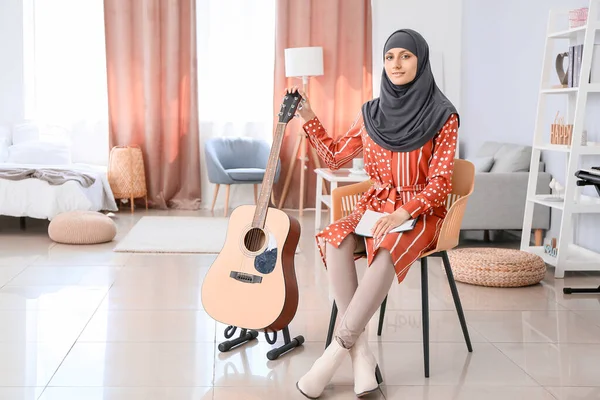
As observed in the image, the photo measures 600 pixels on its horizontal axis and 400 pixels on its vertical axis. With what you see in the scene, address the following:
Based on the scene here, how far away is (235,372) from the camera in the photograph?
8.66 feet

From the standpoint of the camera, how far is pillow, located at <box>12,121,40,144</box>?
22.9 ft

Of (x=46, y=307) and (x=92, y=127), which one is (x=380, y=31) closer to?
(x=92, y=127)

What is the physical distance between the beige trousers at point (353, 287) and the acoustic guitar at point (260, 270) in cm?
22

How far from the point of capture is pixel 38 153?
663 centimetres

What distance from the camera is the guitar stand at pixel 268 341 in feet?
9.16

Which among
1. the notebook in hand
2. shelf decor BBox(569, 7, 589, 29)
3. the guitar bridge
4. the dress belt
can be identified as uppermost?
shelf decor BBox(569, 7, 589, 29)

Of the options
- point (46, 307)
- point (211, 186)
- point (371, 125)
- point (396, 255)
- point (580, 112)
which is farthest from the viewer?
point (211, 186)

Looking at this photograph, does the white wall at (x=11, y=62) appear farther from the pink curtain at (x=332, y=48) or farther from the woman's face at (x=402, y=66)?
the woman's face at (x=402, y=66)

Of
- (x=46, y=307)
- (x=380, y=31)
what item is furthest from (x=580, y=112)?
(x=380, y=31)

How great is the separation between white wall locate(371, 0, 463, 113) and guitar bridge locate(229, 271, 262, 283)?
478cm

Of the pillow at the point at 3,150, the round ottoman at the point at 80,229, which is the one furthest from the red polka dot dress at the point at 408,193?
the pillow at the point at 3,150

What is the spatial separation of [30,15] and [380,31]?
126 inches

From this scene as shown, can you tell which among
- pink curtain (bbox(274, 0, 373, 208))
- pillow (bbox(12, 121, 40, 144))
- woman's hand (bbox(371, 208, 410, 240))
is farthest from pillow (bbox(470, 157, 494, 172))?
pillow (bbox(12, 121, 40, 144))

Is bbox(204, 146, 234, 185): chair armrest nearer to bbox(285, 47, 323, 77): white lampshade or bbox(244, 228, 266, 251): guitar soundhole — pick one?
bbox(285, 47, 323, 77): white lampshade
